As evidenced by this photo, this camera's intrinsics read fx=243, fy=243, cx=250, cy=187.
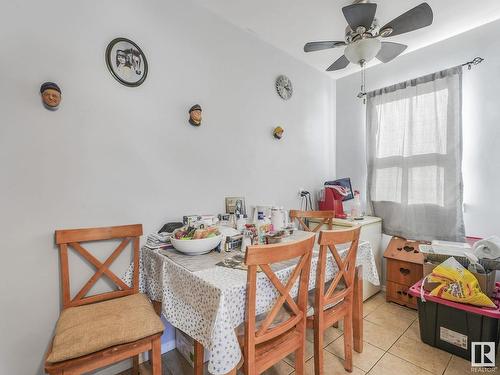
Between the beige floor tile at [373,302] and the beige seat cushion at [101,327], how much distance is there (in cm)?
199

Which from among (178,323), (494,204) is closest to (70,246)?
(178,323)

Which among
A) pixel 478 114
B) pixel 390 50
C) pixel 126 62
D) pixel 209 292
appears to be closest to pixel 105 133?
pixel 126 62

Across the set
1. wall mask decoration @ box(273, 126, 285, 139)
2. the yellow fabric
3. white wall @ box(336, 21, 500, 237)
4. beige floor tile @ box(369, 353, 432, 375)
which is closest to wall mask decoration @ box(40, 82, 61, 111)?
wall mask decoration @ box(273, 126, 285, 139)

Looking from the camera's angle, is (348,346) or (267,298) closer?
(267,298)

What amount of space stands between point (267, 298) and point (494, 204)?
7.63ft

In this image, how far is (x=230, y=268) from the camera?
1207 millimetres

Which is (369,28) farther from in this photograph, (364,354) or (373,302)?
(373,302)

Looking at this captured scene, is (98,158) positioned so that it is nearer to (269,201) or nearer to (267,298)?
(267,298)

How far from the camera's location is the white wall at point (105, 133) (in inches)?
50.5

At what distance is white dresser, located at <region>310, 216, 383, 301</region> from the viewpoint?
2.45m

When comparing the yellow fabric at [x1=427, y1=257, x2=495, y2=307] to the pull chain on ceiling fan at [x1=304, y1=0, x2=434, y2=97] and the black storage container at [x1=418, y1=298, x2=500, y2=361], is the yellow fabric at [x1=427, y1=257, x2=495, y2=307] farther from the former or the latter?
the pull chain on ceiling fan at [x1=304, y1=0, x2=434, y2=97]

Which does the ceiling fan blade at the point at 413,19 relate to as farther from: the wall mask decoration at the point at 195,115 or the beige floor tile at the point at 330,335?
the beige floor tile at the point at 330,335

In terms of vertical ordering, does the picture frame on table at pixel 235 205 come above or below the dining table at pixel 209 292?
above

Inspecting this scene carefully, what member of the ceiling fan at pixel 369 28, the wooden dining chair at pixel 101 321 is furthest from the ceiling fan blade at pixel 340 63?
the wooden dining chair at pixel 101 321
